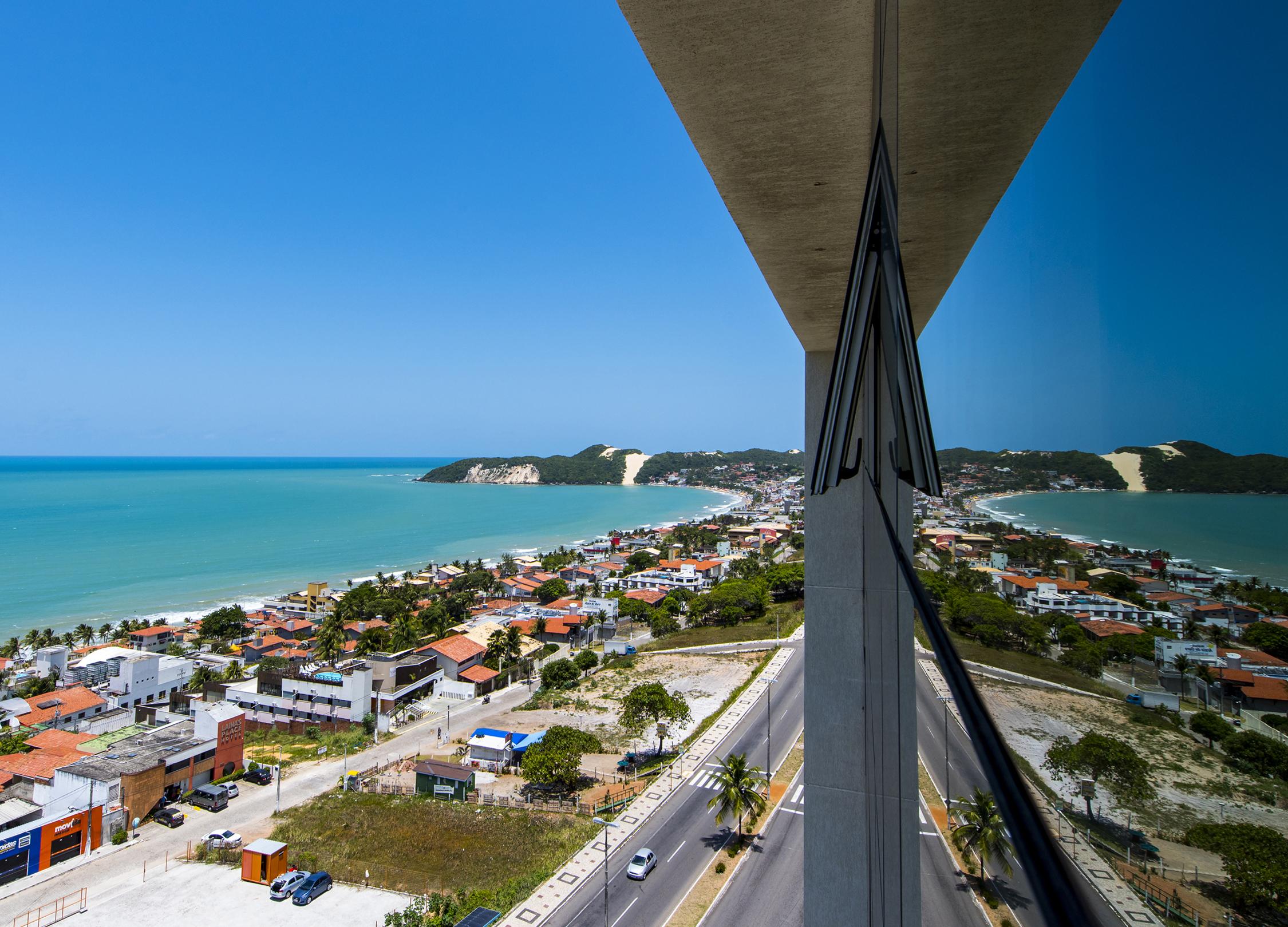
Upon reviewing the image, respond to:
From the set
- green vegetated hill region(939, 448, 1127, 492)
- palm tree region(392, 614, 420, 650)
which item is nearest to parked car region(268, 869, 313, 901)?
green vegetated hill region(939, 448, 1127, 492)

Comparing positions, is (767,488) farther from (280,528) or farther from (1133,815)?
(1133,815)

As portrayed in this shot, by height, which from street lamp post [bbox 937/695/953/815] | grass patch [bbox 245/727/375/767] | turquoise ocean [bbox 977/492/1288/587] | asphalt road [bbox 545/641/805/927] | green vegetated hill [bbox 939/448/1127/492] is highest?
green vegetated hill [bbox 939/448/1127/492]

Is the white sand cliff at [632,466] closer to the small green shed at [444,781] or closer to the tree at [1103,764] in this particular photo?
the small green shed at [444,781]

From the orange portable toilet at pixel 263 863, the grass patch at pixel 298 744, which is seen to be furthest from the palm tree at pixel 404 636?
the orange portable toilet at pixel 263 863

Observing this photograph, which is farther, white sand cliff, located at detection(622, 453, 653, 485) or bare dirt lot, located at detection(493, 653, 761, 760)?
white sand cliff, located at detection(622, 453, 653, 485)

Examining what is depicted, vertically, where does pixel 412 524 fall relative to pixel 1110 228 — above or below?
below

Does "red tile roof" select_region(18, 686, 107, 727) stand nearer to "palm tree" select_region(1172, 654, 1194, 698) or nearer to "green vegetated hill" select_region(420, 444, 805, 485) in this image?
"palm tree" select_region(1172, 654, 1194, 698)

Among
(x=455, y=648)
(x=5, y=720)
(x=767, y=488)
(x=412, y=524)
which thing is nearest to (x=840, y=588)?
(x=455, y=648)
